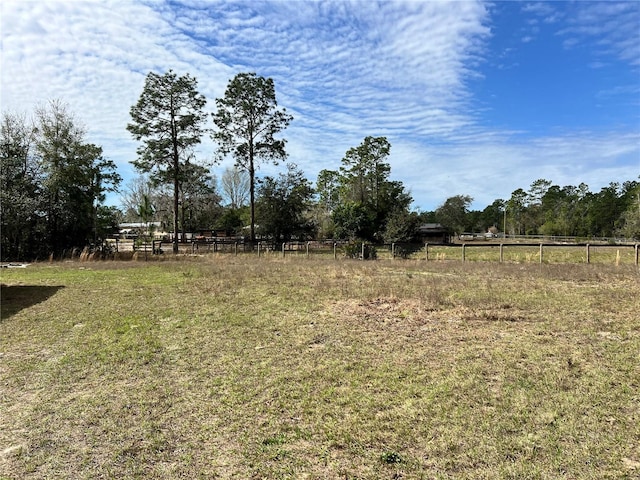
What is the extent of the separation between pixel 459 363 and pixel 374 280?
24.3 feet

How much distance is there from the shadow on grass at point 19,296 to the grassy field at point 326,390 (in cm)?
59

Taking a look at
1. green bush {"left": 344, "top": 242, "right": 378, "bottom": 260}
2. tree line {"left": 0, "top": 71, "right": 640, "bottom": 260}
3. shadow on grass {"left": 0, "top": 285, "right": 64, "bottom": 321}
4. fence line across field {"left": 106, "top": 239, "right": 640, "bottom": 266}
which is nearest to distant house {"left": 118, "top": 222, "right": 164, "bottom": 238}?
tree line {"left": 0, "top": 71, "right": 640, "bottom": 260}

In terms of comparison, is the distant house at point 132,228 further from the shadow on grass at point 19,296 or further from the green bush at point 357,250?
the shadow on grass at point 19,296

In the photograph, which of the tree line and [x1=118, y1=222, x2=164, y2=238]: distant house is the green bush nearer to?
the tree line

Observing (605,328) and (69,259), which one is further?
(69,259)

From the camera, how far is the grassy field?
281cm

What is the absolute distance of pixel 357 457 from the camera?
9.30 feet

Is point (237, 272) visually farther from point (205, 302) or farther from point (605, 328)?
point (605, 328)

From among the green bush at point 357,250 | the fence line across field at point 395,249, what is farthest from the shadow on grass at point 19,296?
the green bush at point 357,250

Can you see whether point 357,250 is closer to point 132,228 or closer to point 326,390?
point 326,390

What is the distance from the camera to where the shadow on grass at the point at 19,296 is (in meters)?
8.45

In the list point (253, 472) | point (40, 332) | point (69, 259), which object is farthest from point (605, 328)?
point (69, 259)

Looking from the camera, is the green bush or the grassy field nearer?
the grassy field

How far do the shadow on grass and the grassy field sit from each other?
23.3 inches
